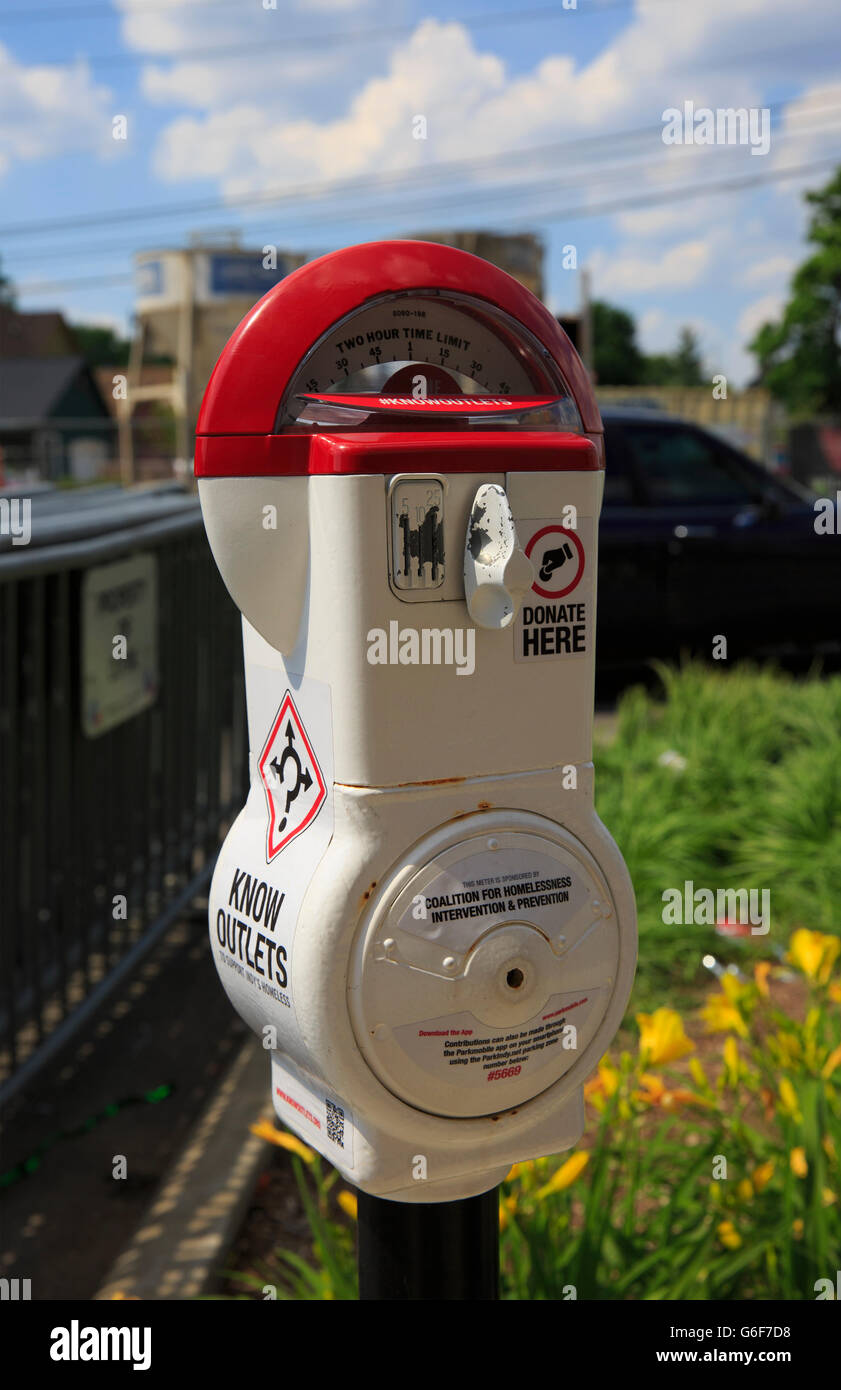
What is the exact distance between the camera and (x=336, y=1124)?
137 centimetres

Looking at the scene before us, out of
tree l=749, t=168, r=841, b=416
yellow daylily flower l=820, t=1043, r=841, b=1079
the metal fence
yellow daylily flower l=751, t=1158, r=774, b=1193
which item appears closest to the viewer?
yellow daylily flower l=751, t=1158, r=774, b=1193

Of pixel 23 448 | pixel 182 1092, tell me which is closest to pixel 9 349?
pixel 23 448

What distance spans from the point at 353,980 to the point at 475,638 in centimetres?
35

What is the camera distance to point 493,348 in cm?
144

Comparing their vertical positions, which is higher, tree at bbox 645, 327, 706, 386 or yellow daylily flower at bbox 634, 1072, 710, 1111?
tree at bbox 645, 327, 706, 386

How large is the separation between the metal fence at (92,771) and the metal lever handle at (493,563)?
176 cm

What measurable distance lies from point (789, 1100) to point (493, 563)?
57.4 inches

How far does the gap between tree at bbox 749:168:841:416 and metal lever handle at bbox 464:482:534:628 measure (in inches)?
1766

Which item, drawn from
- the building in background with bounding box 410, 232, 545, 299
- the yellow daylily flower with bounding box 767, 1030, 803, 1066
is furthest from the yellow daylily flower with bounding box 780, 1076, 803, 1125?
the building in background with bounding box 410, 232, 545, 299

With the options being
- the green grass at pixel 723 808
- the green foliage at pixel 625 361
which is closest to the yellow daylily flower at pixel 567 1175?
the green grass at pixel 723 808

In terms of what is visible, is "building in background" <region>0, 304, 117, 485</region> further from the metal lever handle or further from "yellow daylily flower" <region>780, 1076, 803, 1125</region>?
the metal lever handle

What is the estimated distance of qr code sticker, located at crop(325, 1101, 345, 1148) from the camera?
1360 millimetres

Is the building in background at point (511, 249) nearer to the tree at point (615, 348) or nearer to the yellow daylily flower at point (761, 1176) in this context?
the yellow daylily flower at point (761, 1176)
